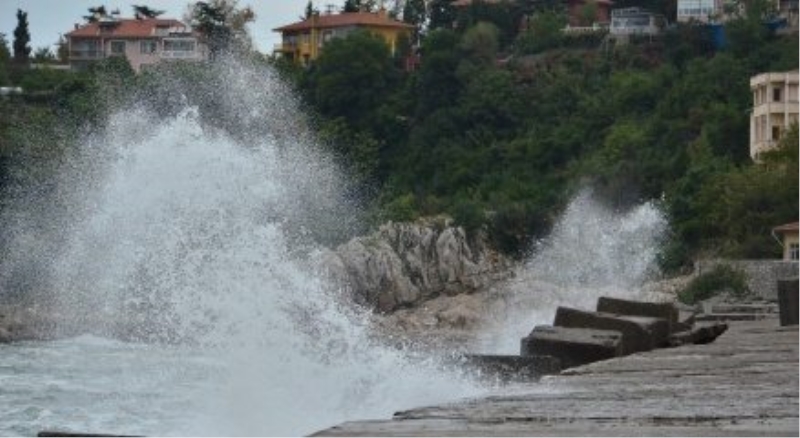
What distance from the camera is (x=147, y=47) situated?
96812 millimetres

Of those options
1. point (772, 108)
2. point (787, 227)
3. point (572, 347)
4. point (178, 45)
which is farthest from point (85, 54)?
point (572, 347)

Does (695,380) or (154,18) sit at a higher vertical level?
(154,18)

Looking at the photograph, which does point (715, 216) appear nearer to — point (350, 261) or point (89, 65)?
point (350, 261)

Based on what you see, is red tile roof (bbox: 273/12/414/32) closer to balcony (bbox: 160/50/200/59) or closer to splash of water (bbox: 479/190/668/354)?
balcony (bbox: 160/50/200/59)

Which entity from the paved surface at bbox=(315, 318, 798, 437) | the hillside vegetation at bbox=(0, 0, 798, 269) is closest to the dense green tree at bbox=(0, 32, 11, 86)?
the hillside vegetation at bbox=(0, 0, 798, 269)

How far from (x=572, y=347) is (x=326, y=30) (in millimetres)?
86316

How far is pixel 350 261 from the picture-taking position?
210 feet

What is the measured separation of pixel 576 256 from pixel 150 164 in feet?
141

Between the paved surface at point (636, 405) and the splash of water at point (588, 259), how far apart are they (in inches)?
1627

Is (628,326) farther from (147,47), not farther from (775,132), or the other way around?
(147,47)

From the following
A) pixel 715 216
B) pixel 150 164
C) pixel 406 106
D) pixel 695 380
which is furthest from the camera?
pixel 406 106

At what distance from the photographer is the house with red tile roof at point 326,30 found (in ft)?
321

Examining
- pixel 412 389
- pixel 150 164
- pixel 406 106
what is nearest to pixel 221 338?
pixel 412 389

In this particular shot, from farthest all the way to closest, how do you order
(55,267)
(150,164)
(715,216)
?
(55,267), (715,216), (150,164)
